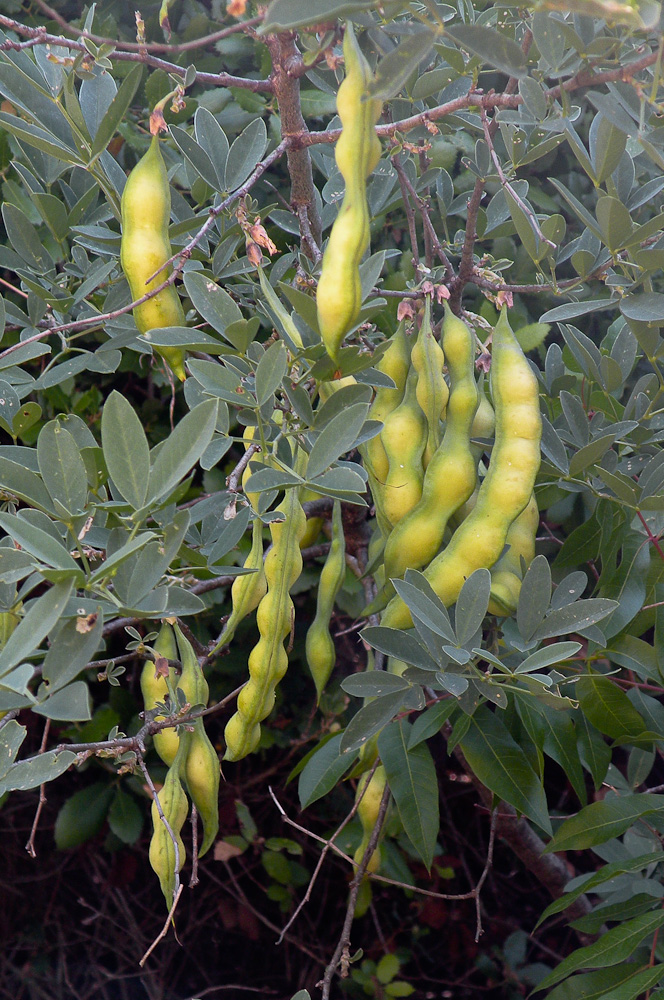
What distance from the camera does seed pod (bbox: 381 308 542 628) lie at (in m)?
0.80

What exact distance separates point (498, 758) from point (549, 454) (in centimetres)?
34

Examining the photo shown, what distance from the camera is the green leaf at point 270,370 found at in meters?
0.69

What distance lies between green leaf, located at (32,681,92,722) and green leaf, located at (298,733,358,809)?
42 centimetres

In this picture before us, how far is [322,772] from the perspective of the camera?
95cm

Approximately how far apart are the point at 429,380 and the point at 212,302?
249mm

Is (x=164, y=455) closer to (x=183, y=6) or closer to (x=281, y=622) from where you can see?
(x=281, y=622)

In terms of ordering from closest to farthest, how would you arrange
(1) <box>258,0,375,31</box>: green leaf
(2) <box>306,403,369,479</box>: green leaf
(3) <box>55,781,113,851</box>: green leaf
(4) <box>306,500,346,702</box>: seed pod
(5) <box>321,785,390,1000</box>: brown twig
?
(1) <box>258,0,375,31</box>: green leaf < (2) <box>306,403,369,479</box>: green leaf < (5) <box>321,785,390,1000</box>: brown twig < (4) <box>306,500,346,702</box>: seed pod < (3) <box>55,781,113,851</box>: green leaf

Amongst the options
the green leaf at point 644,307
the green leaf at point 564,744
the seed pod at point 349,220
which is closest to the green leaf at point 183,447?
the seed pod at point 349,220

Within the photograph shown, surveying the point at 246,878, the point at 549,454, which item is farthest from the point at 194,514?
the point at 246,878

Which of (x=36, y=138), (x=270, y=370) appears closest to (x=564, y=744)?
(x=270, y=370)

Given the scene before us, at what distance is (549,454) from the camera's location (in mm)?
897

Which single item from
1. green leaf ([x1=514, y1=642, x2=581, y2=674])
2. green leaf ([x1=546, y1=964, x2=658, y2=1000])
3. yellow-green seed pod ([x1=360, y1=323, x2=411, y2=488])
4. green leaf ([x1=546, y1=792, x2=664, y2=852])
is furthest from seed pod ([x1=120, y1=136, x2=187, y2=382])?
green leaf ([x1=546, y1=964, x2=658, y2=1000])

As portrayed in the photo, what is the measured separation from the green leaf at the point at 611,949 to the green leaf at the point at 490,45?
0.81 m

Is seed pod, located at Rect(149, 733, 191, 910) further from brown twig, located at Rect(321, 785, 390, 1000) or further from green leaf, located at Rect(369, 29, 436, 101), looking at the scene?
green leaf, located at Rect(369, 29, 436, 101)
